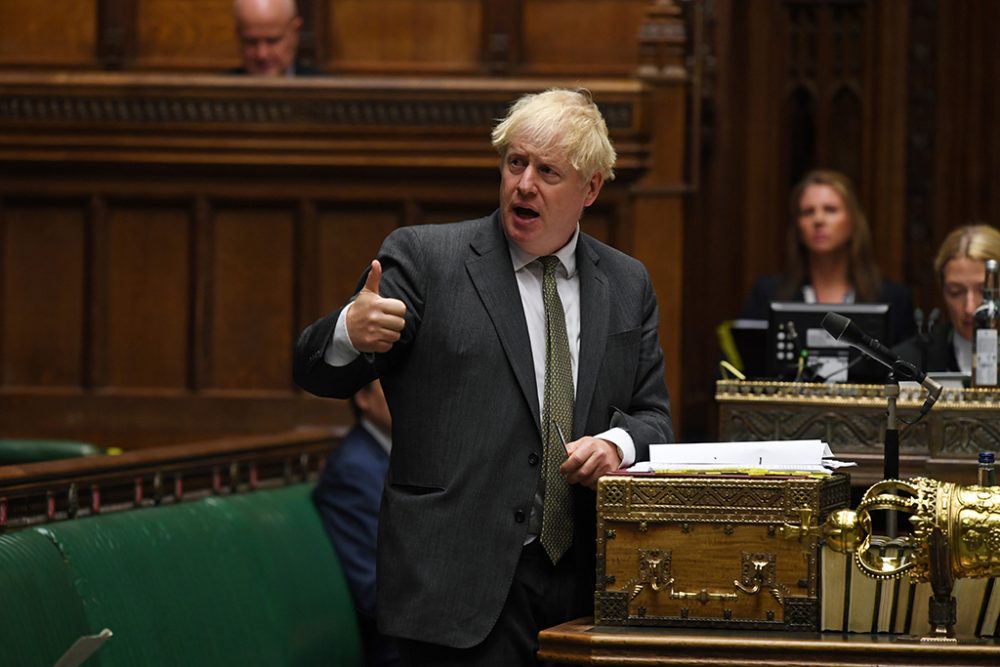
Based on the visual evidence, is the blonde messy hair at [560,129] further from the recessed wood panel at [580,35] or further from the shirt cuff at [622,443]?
the recessed wood panel at [580,35]

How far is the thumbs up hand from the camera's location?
2.86 m

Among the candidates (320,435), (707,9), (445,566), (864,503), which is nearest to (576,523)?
(445,566)

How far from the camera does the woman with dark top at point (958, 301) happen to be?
14.6 feet

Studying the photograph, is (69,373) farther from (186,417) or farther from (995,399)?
(995,399)

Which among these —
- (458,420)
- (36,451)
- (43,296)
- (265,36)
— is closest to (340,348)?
(458,420)

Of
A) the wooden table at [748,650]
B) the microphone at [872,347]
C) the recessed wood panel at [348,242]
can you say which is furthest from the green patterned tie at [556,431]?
the recessed wood panel at [348,242]

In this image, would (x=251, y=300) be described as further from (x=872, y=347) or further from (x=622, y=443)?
(x=872, y=347)

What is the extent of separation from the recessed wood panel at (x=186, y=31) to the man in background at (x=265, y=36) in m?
1.34

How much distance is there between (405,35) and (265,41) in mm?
1367

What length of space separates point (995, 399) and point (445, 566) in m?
1.24

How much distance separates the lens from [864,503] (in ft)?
9.36

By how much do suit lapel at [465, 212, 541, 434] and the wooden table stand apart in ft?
1.44

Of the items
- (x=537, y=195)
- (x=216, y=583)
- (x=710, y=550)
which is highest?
(x=537, y=195)

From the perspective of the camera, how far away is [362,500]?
4.87m
